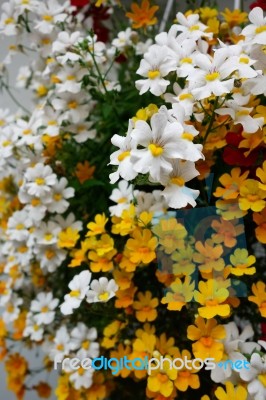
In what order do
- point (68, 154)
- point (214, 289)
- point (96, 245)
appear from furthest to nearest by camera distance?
point (68, 154) → point (96, 245) → point (214, 289)

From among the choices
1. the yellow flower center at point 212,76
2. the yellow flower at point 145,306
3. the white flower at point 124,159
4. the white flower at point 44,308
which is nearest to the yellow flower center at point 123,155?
the white flower at point 124,159

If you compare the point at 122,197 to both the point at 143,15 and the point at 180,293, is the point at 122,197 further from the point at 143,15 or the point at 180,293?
the point at 143,15

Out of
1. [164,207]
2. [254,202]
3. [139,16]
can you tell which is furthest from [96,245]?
[139,16]

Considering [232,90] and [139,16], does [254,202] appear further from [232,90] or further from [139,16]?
[139,16]

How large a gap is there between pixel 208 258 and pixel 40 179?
288 mm

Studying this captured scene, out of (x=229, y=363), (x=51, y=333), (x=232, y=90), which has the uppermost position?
(x=232, y=90)

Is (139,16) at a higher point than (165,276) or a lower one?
higher

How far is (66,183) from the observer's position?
0.78 metres

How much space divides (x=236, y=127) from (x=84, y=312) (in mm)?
344

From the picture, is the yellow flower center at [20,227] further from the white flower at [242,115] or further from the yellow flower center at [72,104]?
the white flower at [242,115]

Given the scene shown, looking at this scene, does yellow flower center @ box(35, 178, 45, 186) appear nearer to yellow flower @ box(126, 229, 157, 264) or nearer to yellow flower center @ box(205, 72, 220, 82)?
yellow flower @ box(126, 229, 157, 264)

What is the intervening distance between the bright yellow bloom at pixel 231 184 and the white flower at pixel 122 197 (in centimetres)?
13

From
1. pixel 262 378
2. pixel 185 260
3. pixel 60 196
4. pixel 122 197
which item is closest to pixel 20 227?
pixel 60 196

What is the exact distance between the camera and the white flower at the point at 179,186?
528 millimetres
